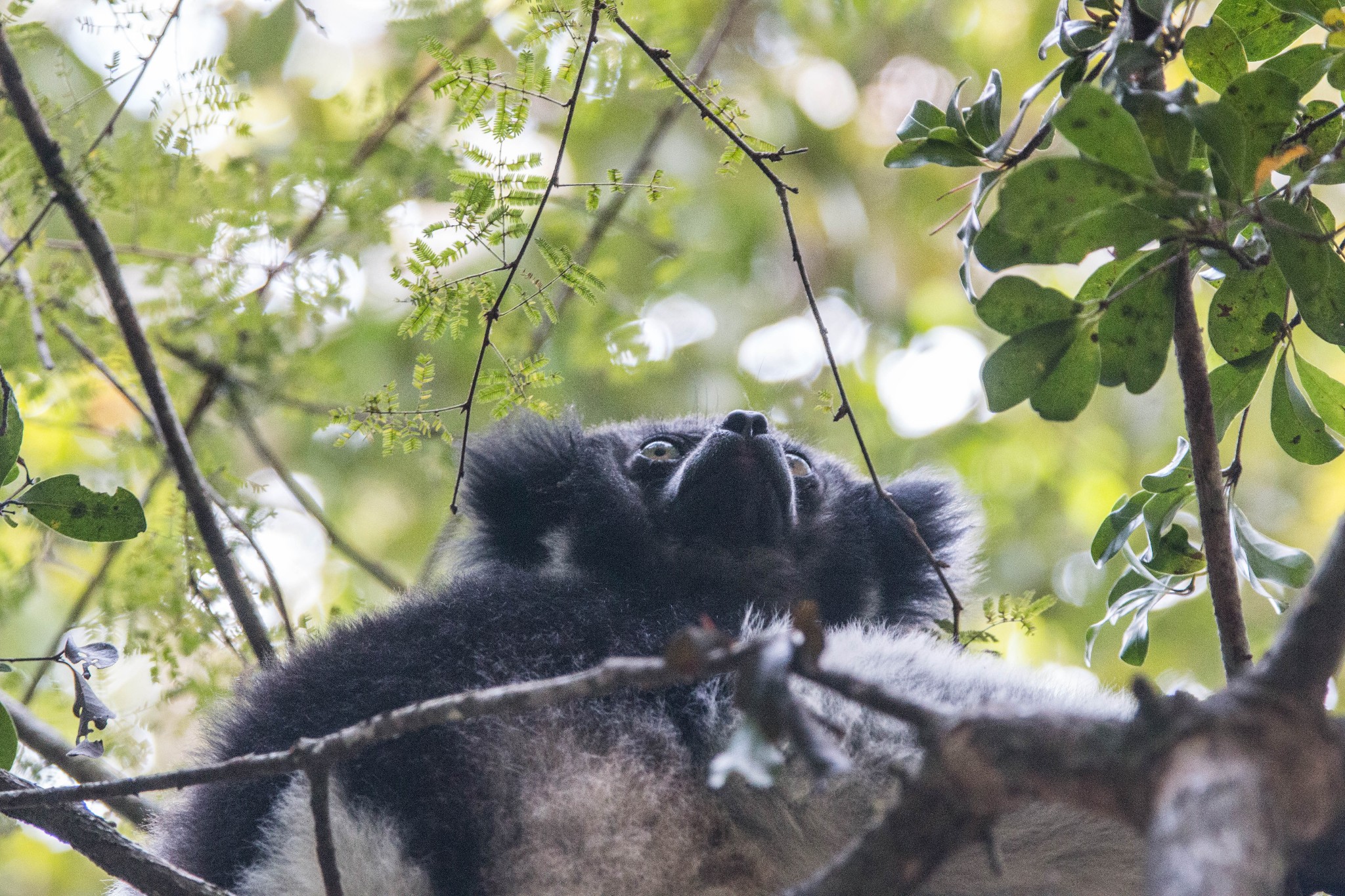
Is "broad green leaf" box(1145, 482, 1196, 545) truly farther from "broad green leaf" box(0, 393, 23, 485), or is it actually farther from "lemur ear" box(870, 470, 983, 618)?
"broad green leaf" box(0, 393, 23, 485)

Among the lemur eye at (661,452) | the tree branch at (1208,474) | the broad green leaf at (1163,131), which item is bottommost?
the tree branch at (1208,474)

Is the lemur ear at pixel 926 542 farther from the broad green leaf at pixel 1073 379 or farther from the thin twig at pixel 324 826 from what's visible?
the thin twig at pixel 324 826

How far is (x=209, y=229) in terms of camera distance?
398 cm

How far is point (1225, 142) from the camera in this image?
1.80 metres

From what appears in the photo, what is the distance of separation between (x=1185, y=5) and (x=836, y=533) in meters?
1.95

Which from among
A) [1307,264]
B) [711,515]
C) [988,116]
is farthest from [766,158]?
[711,515]

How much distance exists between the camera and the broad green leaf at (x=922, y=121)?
2303 mm

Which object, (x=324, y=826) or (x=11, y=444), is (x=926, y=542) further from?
(x=11, y=444)

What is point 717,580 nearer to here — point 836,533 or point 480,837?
point 836,533

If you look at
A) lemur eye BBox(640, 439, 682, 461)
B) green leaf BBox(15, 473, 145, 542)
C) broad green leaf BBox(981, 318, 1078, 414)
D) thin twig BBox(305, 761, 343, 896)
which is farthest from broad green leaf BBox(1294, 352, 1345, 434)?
green leaf BBox(15, 473, 145, 542)

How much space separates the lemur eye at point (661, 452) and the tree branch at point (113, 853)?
1.88 metres

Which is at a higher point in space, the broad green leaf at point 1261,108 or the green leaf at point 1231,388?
the broad green leaf at point 1261,108

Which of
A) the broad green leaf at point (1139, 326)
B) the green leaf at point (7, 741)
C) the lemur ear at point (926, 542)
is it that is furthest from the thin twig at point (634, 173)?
the broad green leaf at point (1139, 326)

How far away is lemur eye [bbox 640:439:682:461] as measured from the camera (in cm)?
356
